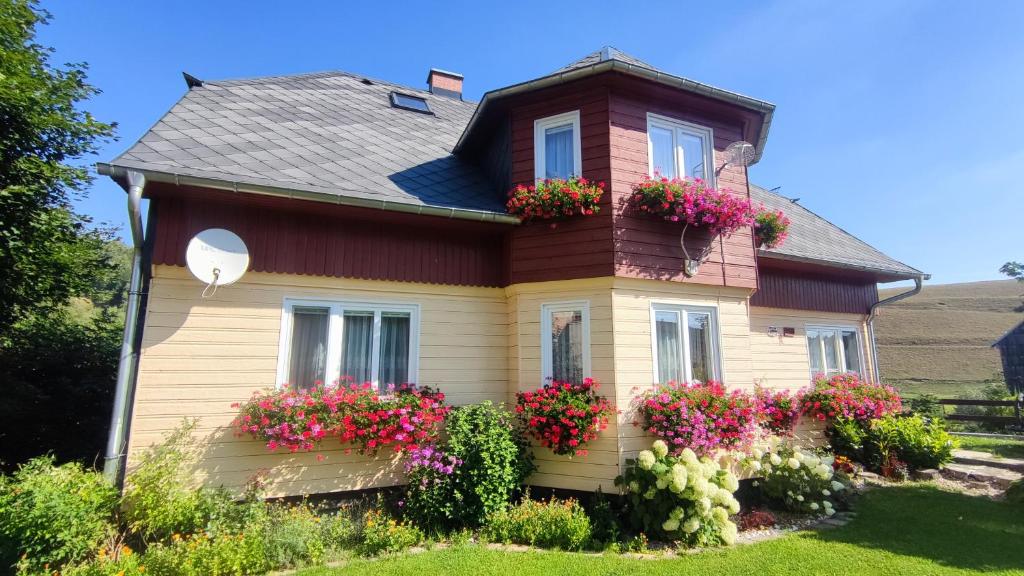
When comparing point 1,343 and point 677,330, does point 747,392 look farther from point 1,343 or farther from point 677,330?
point 1,343

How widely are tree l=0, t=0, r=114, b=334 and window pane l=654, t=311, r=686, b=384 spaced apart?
31.9ft

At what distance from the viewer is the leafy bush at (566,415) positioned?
5227 mm

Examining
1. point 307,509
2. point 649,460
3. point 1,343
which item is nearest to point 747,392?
point 649,460

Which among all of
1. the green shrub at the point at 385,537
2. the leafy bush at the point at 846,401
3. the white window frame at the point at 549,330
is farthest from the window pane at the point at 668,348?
the green shrub at the point at 385,537

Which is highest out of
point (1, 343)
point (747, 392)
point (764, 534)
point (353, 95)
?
point (353, 95)

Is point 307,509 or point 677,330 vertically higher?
point 677,330

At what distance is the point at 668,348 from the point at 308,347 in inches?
189

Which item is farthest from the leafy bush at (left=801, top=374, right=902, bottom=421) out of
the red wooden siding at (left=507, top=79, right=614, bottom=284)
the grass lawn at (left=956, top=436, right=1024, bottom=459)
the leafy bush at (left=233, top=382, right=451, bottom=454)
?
the leafy bush at (left=233, top=382, right=451, bottom=454)

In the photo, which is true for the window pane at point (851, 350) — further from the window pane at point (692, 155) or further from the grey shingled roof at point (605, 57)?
the grey shingled roof at point (605, 57)

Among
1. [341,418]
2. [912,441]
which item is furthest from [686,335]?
[912,441]

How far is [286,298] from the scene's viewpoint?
5.61 m

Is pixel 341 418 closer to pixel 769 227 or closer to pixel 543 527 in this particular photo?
Answer: pixel 543 527

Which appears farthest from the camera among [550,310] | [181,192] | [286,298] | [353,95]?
[353,95]

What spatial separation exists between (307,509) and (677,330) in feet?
17.2
